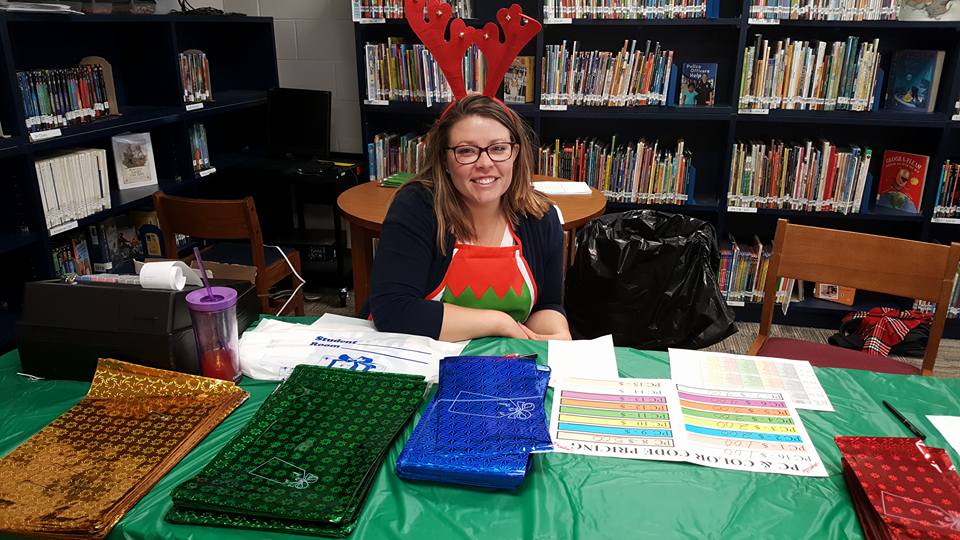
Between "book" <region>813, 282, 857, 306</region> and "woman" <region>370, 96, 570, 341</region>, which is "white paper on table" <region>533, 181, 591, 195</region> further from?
"book" <region>813, 282, 857, 306</region>

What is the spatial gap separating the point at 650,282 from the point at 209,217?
1.62 metres

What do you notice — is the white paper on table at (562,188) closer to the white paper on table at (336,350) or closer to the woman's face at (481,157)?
the woman's face at (481,157)

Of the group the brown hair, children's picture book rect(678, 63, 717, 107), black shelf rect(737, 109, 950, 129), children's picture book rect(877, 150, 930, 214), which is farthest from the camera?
children's picture book rect(678, 63, 717, 107)

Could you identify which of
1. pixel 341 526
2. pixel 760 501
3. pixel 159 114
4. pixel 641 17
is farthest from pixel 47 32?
pixel 760 501

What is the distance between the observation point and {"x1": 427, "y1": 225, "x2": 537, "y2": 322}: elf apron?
1.72 metres

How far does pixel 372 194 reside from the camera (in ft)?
9.63

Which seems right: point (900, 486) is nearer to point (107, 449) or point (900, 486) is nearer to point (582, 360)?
point (582, 360)

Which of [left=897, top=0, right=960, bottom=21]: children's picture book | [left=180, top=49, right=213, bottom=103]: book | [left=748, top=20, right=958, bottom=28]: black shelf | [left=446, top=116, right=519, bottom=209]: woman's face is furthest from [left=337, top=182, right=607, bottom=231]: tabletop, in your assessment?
[left=897, top=0, right=960, bottom=21]: children's picture book

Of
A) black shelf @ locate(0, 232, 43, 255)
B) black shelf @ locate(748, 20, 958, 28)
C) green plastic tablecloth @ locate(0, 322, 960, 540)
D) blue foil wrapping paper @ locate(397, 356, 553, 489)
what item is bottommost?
black shelf @ locate(0, 232, 43, 255)

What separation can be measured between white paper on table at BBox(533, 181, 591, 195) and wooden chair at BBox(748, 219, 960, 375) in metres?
1.05

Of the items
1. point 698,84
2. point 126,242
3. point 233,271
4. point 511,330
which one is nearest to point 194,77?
point 126,242

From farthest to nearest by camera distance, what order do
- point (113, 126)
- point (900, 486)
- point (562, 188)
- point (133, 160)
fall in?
point (133, 160) → point (562, 188) → point (113, 126) → point (900, 486)

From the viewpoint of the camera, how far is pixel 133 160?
3121mm

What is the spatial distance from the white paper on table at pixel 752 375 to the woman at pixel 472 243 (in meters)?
0.38
